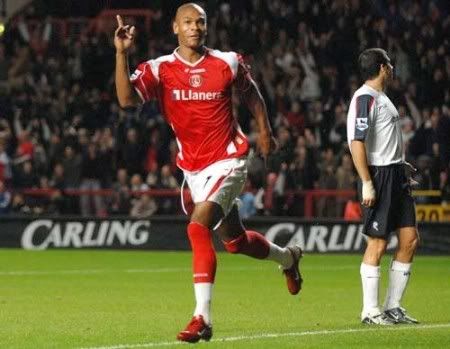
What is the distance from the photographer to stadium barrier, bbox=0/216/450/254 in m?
22.6

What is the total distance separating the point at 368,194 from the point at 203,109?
5.02ft

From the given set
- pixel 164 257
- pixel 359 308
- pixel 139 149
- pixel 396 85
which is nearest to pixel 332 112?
pixel 396 85

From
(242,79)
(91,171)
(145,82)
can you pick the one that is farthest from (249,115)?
(145,82)

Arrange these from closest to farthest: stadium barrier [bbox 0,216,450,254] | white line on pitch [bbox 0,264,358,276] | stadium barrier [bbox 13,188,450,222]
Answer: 1. white line on pitch [bbox 0,264,358,276]
2. stadium barrier [bbox 0,216,450,254]
3. stadium barrier [bbox 13,188,450,222]

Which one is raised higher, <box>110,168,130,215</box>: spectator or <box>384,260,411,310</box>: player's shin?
<box>384,260,411,310</box>: player's shin

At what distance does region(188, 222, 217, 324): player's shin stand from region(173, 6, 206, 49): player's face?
1325 millimetres

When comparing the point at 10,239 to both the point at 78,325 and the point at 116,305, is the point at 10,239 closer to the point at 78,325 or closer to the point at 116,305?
the point at 116,305

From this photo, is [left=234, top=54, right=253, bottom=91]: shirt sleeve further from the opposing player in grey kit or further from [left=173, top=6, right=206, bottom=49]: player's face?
the opposing player in grey kit

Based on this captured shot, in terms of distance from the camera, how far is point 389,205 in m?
11.2

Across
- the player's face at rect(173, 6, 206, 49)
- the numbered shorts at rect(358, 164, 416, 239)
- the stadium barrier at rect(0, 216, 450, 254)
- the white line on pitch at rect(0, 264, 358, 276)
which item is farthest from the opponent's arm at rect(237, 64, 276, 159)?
the stadium barrier at rect(0, 216, 450, 254)

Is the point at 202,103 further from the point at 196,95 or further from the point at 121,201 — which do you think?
the point at 121,201

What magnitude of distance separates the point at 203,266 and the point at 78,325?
Result: 5.49ft

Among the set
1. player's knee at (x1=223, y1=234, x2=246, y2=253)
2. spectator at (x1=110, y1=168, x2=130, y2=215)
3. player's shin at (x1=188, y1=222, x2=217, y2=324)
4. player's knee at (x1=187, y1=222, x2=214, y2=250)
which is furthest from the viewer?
spectator at (x1=110, y1=168, x2=130, y2=215)

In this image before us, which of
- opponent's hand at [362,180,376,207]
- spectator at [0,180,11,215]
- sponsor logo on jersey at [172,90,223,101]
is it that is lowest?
spectator at [0,180,11,215]
